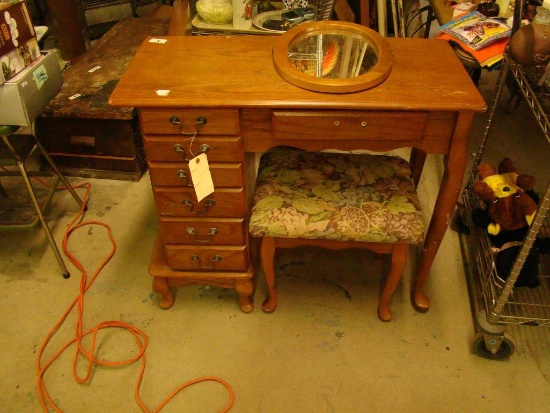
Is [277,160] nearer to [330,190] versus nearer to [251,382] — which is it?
[330,190]

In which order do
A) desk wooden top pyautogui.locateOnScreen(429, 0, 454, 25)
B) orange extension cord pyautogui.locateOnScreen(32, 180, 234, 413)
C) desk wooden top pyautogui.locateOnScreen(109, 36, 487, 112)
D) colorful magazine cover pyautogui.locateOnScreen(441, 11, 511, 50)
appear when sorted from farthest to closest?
desk wooden top pyautogui.locateOnScreen(429, 0, 454, 25) → colorful magazine cover pyautogui.locateOnScreen(441, 11, 511, 50) → orange extension cord pyautogui.locateOnScreen(32, 180, 234, 413) → desk wooden top pyautogui.locateOnScreen(109, 36, 487, 112)

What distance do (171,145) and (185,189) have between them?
14cm

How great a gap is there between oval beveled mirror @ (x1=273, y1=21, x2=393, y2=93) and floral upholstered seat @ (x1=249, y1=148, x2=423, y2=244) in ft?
1.06

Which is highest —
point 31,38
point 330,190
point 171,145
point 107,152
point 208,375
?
point 31,38

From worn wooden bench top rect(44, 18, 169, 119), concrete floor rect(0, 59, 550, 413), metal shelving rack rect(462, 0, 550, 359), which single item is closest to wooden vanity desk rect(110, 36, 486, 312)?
metal shelving rack rect(462, 0, 550, 359)

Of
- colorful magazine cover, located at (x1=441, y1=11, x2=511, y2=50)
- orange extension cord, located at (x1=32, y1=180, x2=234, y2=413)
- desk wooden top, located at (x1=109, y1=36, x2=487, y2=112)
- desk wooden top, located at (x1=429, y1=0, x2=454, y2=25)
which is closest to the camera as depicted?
desk wooden top, located at (x1=109, y1=36, x2=487, y2=112)

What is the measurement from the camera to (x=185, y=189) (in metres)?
1.22

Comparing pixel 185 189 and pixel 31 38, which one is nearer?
pixel 185 189

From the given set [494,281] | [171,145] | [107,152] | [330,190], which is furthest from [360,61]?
[107,152]

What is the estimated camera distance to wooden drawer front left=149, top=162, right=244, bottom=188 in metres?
1.17

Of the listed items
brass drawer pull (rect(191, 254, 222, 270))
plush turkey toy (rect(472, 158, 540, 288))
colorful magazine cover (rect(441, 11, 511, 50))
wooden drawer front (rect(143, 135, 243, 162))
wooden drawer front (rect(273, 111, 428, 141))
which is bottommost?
brass drawer pull (rect(191, 254, 222, 270))

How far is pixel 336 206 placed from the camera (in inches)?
49.5

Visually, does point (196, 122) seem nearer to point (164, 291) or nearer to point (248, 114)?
point (248, 114)

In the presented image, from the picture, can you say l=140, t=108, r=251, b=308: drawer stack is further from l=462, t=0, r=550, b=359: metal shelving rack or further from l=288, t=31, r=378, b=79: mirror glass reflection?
l=462, t=0, r=550, b=359: metal shelving rack
